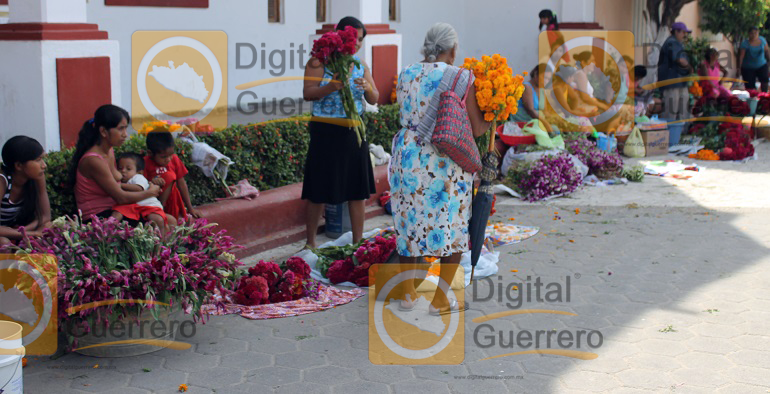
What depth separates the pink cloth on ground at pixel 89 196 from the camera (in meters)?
5.27

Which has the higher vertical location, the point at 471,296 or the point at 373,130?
the point at 373,130

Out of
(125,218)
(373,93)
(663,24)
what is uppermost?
(663,24)

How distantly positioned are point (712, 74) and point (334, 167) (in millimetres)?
8979

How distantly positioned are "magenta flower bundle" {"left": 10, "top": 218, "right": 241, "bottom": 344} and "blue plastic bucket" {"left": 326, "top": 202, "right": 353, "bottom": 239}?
2414mm

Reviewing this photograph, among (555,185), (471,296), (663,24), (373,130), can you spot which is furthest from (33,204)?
(663,24)

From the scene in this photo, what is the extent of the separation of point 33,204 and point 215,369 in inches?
61.2

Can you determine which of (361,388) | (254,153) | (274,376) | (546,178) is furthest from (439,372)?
(546,178)

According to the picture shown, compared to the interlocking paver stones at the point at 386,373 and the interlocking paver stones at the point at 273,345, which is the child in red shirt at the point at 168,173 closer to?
the interlocking paver stones at the point at 273,345

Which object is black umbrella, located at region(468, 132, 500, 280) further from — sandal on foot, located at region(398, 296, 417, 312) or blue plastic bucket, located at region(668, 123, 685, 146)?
blue plastic bucket, located at region(668, 123, 685, 146)

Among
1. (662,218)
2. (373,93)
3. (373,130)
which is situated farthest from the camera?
(373,130)

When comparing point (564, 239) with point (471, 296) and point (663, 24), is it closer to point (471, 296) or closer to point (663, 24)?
point (471, 296)

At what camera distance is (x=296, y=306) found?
5.41 metres

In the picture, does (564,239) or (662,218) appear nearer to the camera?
(564,239)
